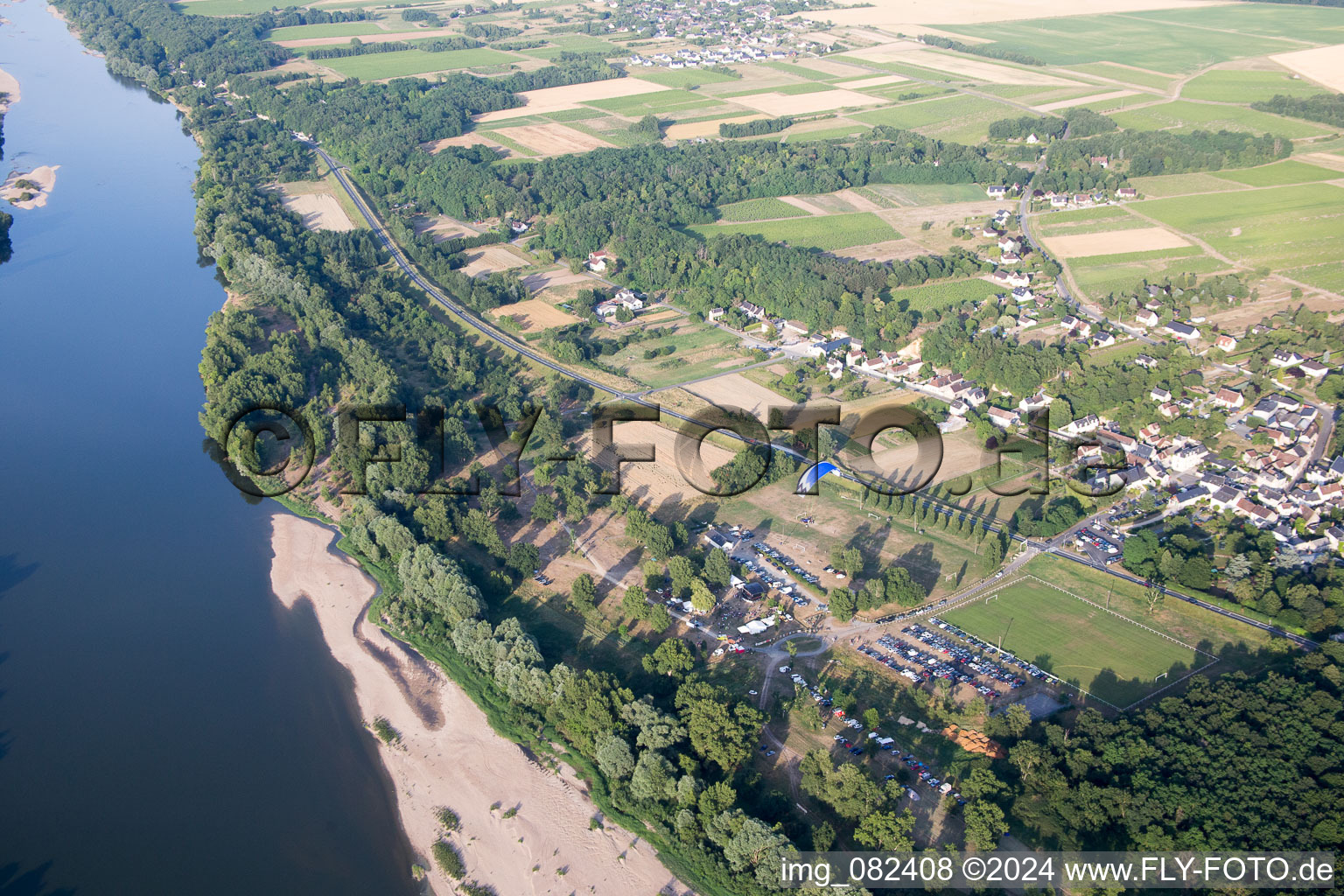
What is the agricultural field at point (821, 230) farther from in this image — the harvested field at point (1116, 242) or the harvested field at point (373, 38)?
the harvested field at point (373, 38)

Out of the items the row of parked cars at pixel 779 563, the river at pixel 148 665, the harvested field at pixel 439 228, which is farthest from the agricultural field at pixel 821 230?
the river at pixel 148 665

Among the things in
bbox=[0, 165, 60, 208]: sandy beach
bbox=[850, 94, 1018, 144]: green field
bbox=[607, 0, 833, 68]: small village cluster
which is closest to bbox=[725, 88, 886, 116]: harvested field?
bbox=[850, 94, 1018, 144]: green field

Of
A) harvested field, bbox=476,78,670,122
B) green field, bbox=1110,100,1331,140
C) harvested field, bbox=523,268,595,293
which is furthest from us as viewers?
harvested field, bbox=476,78,670,122

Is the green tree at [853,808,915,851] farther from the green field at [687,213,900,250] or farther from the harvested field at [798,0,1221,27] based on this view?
the harvested field at [798,0,1221,27]

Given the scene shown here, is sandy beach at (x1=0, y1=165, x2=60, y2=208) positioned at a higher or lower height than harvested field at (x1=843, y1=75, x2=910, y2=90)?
lower

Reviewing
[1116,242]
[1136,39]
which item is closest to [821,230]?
[1116,242]

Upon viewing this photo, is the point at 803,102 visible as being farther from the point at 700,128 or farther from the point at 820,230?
the point at 820,230
